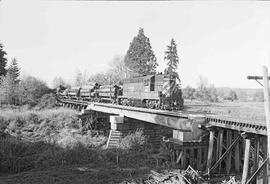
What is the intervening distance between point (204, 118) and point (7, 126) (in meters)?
22.3

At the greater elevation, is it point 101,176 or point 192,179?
point 192,179

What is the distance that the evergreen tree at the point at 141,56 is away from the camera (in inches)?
2140

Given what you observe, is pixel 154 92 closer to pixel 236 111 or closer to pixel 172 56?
pixel 236 111

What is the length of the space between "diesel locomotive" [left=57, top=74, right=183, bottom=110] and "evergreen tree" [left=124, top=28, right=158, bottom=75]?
20059mm

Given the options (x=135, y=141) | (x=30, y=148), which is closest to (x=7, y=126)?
(x=30, y=148)

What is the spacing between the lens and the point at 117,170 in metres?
15.8

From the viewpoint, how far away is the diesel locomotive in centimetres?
2161

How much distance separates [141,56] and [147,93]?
1232 inches

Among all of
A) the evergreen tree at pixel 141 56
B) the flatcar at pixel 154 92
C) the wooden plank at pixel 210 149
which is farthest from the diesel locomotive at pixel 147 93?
the evergreen tree at pixel 141 56

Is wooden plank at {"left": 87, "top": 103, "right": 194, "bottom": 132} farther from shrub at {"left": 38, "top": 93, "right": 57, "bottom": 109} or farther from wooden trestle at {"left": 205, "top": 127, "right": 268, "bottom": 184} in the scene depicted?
shrub at {"left": 38, "top": 93, "right": 57, "bottom": 109}

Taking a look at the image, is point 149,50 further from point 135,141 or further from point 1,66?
point 135,141

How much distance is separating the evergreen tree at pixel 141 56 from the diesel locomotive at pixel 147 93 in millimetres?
20059

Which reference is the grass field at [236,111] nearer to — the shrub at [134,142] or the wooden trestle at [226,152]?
the wooden trestle at [226,152]

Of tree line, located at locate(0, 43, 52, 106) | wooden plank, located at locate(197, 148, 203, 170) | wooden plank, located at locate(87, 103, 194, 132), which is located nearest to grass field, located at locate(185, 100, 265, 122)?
wooden plank, located at locate(87, 103, 194, 132)
